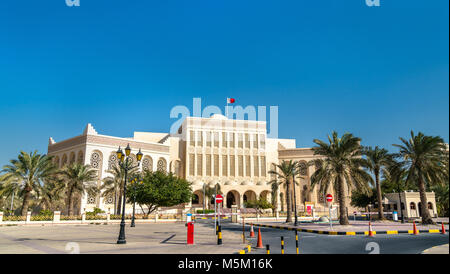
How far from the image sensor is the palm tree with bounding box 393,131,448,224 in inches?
933

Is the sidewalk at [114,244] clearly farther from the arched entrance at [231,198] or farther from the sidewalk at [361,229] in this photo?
the arched entrance at [231,198]

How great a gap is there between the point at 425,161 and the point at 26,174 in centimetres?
3727

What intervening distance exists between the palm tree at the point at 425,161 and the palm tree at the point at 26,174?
35.1 metres

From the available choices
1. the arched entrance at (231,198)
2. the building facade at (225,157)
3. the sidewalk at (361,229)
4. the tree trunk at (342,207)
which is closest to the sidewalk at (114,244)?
the sidewalk at (361,229)

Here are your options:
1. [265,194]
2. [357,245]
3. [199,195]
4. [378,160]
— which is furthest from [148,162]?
[357,245]

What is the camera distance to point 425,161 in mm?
24047

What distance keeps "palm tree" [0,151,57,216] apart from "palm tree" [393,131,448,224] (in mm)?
35148

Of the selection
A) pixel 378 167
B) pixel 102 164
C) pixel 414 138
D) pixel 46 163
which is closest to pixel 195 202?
pixel 102 164

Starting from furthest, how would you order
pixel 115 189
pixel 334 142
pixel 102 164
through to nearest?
1. pixel 102 164
2. pixel 115 189
3. pixel 334 142

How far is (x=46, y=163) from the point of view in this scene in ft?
106

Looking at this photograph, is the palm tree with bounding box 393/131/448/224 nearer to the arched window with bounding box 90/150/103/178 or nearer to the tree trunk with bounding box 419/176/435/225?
the tree trunk with bounding box 419/176/435/225
